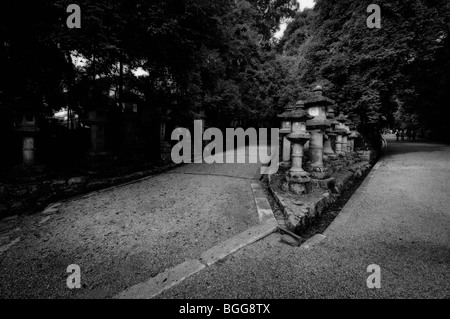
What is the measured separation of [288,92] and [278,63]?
4.75m

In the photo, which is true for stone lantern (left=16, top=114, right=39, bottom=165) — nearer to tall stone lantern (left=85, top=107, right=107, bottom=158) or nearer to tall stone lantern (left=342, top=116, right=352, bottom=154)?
tall stone lantern (left=85, top=107, right=107, bottom=158)

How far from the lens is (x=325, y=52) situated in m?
11.1

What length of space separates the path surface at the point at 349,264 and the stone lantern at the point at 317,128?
5.18 ft

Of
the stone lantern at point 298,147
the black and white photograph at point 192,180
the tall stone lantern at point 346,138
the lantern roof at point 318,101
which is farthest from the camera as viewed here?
the tall stone lantern at point 346,138

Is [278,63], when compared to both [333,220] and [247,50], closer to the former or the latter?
[247,50]

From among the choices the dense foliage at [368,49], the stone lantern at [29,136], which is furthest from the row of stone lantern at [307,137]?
the stone lantern at [29,136]

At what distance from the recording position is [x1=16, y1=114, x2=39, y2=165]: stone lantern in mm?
4824

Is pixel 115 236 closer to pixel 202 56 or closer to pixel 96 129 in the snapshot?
pixel 96 129

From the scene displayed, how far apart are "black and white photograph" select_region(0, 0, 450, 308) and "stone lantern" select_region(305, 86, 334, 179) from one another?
0.05m

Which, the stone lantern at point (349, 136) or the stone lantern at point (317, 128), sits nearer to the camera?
the stone lantern at point (317, 128)

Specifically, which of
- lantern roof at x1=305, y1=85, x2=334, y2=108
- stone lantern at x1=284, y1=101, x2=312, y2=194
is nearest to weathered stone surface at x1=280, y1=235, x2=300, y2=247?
stone lantern at x1=284, y1=101, x2=312, y2=194

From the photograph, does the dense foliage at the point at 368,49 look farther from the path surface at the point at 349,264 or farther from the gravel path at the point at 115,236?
the gravel path at the point at 115,236

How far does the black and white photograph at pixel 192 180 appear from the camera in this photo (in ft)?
7.11

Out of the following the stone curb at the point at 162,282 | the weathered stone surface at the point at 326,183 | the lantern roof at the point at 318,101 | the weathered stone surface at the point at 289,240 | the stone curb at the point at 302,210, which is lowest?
the stone curb at the point at 162,282
